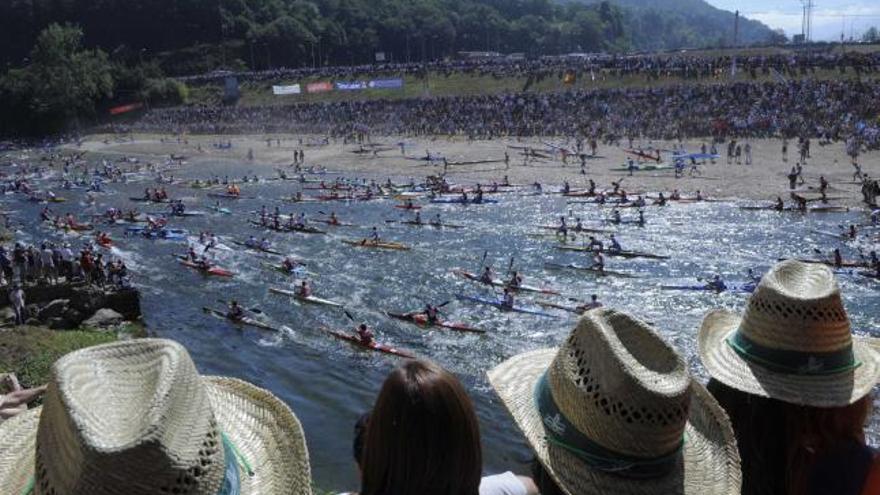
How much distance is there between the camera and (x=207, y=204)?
155 feet

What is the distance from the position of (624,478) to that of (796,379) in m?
1.16

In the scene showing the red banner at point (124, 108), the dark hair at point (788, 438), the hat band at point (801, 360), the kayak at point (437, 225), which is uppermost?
the hat band at point (801, 360)

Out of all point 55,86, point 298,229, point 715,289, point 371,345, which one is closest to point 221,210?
point 298,229

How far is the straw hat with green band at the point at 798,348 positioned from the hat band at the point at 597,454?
903mm

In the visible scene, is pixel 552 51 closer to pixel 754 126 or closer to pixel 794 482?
pixel 754 126

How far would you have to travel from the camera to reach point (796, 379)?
3430mm

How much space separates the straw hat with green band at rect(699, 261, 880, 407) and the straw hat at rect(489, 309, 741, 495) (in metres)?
0.55

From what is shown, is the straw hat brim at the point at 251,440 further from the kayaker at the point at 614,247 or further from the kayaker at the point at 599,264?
the kayaker at the point at 614,247

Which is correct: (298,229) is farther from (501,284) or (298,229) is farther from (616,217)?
(616,217)

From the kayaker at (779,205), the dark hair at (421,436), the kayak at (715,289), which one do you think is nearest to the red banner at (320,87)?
the kayaker at (779,205)

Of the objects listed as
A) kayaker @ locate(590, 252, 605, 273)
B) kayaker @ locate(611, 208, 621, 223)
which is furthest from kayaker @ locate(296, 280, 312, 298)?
kayaker @ locate(611, 208, 621, 223)

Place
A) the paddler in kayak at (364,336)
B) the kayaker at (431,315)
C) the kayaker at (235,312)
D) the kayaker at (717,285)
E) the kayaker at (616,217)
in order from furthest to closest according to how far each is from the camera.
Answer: the kayaker at (616,217) < the kayaker at (717,285) < the kayaker at (235,312) < the kayaker at (431,315) < the paddler in kayak at (364,336)

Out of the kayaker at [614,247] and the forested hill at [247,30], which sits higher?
the forested hill at [247,30]

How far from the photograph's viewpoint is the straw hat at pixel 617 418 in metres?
2.61
